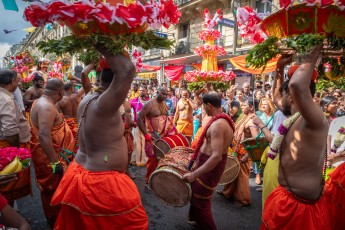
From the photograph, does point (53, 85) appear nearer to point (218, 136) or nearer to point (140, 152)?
point (218, 136)

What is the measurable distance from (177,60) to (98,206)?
2070 cm

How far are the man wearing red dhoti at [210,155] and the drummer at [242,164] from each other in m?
1.46

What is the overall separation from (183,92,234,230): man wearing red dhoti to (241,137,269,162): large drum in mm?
354

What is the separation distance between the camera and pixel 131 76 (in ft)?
7.15

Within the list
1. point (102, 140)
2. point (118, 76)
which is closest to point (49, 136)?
point (102, 140)

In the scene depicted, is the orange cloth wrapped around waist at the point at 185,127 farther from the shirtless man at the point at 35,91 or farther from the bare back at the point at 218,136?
the bare back at the point at 218,136

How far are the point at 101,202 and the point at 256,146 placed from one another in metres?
2.23

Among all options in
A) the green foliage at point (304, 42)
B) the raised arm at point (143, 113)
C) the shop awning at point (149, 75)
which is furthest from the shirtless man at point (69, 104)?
the shop awning at point (149, 75)

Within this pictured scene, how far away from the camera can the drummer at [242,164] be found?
16.5 feet

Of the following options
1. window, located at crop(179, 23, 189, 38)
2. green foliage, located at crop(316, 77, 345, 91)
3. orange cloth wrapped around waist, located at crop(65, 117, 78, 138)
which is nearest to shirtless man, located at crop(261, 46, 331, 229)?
green foliage, located at crop(316, 77, 345, 91)

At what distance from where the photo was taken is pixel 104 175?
2.38 meters

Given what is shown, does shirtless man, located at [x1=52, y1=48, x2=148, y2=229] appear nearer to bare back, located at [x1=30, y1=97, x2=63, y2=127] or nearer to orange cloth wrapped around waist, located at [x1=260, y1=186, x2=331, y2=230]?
orange cloth wrapped around waist, located at [x1=260, y1=186, x2=331, y2=230]

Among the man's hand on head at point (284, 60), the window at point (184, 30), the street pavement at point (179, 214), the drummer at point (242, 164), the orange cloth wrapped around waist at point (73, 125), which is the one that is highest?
the window at point (184, 30)

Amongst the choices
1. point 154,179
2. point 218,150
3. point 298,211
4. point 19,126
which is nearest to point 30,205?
point 19,126
